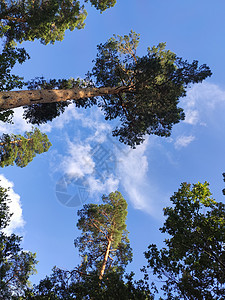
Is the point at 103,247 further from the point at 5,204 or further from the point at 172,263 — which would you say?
the point at 172,263

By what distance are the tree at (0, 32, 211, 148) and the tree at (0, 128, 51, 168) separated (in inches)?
194

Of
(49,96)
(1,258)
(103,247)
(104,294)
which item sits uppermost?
(49,96)

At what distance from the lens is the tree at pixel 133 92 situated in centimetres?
1127

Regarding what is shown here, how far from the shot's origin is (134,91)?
11.9 metres

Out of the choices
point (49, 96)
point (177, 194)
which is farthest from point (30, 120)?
point (177, 194)

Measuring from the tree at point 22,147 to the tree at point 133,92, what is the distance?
16.2 feet

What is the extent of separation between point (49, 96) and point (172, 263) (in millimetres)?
9370

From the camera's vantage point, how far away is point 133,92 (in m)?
11.8

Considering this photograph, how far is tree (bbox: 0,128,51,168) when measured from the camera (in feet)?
52.4

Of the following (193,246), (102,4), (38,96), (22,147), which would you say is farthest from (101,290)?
(102,4)

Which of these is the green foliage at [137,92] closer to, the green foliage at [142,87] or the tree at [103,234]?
the green foliage at [142,87]

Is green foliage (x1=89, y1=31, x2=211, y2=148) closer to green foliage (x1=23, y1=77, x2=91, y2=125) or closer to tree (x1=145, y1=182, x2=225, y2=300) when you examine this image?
green foliage (x1=23, y1=77, x2=91, y2=125)

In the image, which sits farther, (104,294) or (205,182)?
(205,182)

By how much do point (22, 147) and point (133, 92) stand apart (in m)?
12.8
